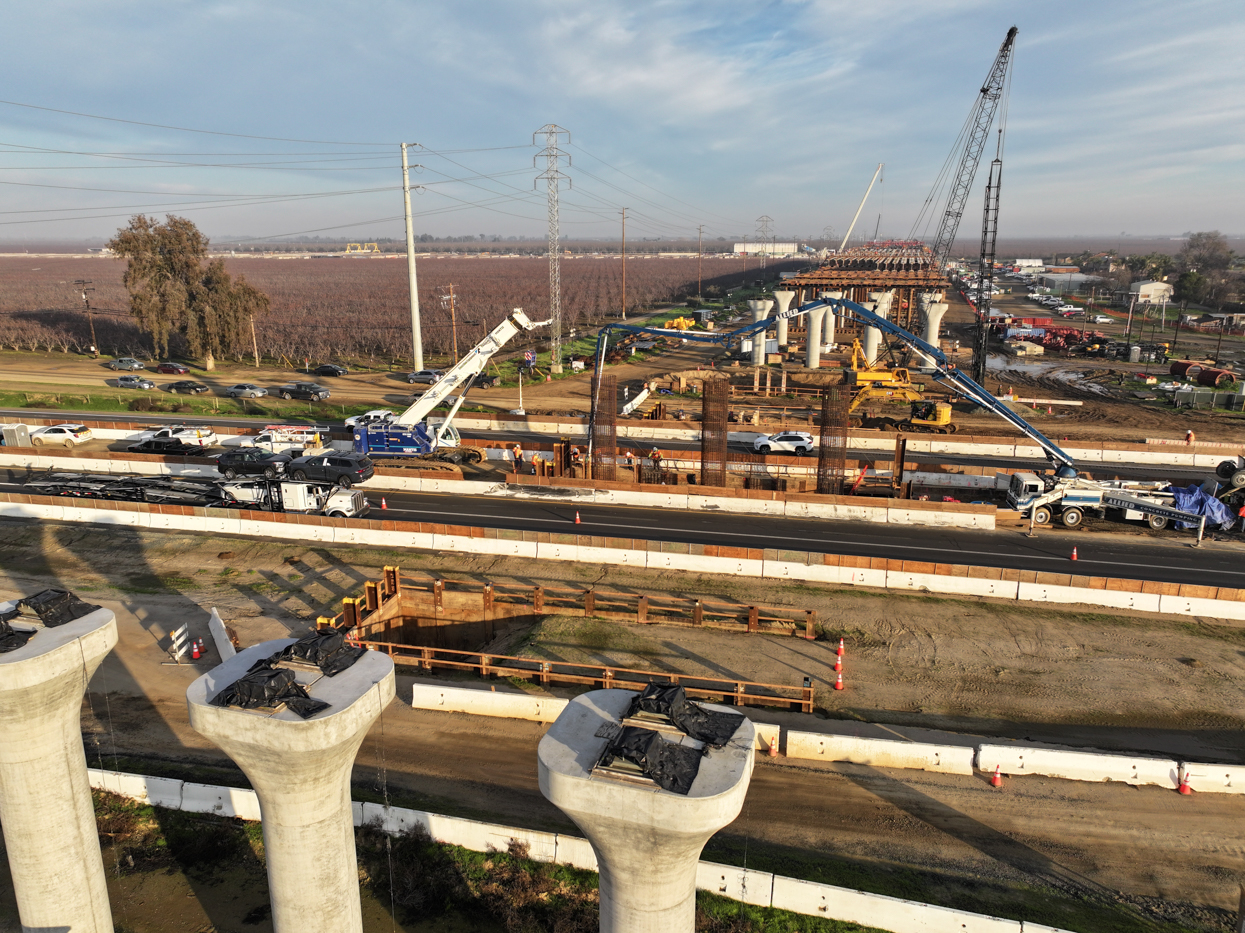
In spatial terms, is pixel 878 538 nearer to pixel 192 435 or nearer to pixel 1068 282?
pixel 192 435

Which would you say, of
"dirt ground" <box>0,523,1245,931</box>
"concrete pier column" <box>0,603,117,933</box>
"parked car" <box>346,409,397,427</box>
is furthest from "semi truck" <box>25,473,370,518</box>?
"concrete pier column" <box>0,603,117,933</box>

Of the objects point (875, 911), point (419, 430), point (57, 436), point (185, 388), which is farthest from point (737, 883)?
point (185, 388)

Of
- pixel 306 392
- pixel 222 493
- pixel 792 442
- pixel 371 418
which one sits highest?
pixel 306 392

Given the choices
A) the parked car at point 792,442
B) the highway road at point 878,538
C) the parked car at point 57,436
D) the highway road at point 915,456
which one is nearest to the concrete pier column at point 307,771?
the highway road at point 878,538

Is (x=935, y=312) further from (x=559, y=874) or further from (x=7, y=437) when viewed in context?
(x=7, y=437)

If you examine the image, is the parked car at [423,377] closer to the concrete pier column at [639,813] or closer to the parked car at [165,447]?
the parked car at [165,447]

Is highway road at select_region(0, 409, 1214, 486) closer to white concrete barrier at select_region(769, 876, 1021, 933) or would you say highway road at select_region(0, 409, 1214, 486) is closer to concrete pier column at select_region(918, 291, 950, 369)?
concrete pier column at select_region(918, 291, 950, 369)

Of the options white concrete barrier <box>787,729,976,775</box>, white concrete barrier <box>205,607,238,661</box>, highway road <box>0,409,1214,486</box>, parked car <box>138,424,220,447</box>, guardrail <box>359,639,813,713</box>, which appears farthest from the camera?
parked car <box>138,424,220,447</box>
